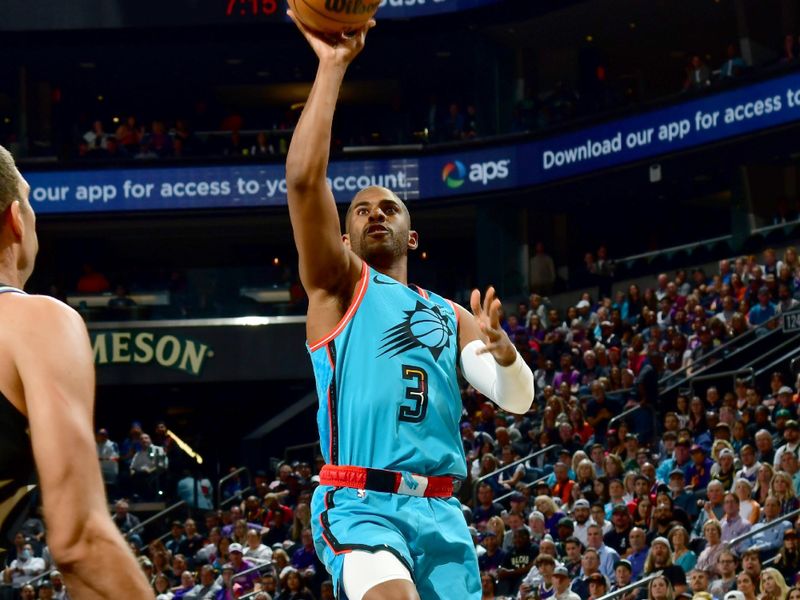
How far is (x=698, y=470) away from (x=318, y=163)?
444 inches

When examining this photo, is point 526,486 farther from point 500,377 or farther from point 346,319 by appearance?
point 346,319

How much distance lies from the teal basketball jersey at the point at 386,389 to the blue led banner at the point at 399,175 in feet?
79.5

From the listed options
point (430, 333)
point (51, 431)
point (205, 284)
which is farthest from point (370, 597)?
point (205, 284)

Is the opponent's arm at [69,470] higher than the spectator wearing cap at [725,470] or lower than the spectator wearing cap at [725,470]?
higher

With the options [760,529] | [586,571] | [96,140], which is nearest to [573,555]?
[586,571]

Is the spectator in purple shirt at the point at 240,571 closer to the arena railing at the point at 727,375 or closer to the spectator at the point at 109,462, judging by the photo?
the spectator at the point at 109,462

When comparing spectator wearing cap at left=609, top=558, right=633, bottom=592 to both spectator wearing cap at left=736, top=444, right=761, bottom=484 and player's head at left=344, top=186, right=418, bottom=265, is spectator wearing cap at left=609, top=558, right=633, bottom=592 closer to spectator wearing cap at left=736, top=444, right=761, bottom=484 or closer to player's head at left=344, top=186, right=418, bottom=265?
spectator wearing cap at left=736, top=444, right=761, bottom=484

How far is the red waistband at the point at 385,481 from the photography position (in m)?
5.43

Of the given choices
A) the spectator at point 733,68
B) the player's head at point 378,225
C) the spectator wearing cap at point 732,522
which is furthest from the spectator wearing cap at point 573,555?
the spectator at point 733,68

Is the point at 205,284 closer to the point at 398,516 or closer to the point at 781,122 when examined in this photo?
the point at 781,122

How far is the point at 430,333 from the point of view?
5738 mm

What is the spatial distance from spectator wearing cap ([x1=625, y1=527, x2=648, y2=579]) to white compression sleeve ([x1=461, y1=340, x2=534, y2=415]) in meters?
8.62

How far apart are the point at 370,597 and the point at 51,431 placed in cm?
255

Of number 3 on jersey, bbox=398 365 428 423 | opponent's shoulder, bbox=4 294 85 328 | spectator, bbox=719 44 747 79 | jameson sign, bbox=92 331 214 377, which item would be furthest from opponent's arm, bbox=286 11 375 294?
jameson sign, bbox=92 331 214 377
